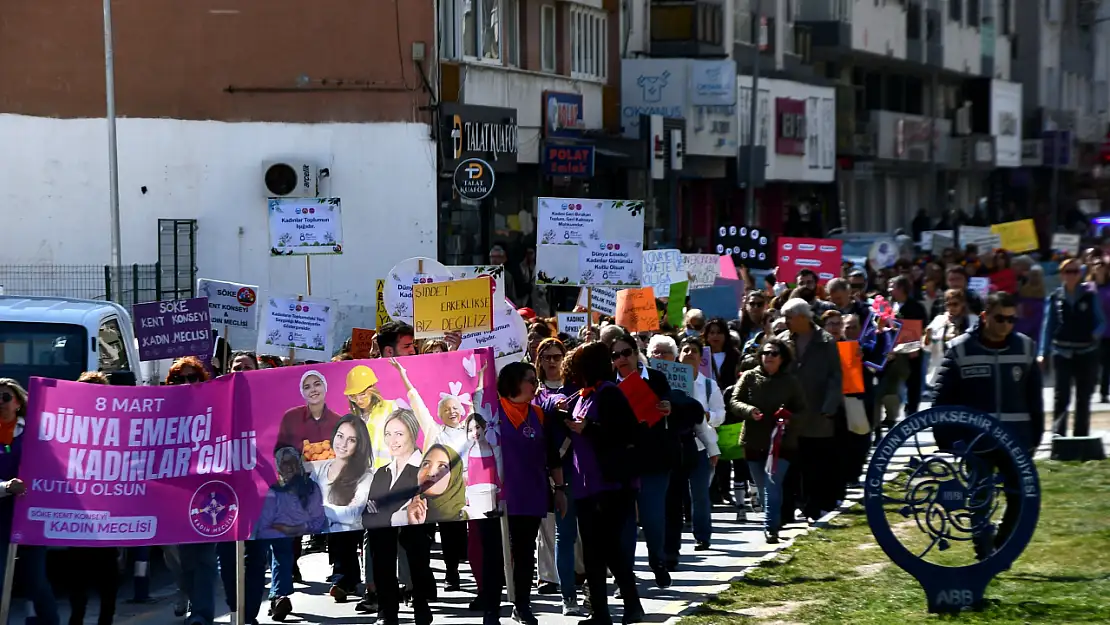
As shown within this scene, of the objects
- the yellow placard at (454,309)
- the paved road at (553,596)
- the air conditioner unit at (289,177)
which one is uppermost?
the air conditioner unit at (289,177)

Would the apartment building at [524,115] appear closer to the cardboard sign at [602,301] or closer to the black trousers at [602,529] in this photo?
the cardboard sign at [602,301]

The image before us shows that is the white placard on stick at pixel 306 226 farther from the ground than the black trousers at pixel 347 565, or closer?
farther from the ground

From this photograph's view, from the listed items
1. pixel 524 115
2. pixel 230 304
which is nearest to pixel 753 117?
pixel 524 115

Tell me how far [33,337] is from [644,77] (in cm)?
2899

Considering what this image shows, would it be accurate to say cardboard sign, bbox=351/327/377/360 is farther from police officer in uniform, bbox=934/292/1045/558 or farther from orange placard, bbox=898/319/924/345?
orange placard, bbox=898/319/924/345

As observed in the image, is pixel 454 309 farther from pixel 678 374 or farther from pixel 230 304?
pixel 230 304

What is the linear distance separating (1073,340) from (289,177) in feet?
54.0

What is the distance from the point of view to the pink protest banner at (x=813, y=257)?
2445cm

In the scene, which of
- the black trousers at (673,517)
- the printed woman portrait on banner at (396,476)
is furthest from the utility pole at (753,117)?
the printed woman portrait on banner at (396,476)

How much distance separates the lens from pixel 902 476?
41.7 feet

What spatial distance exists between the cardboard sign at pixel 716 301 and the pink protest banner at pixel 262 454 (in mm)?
12489

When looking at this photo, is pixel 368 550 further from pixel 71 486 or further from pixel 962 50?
pixel 962 50

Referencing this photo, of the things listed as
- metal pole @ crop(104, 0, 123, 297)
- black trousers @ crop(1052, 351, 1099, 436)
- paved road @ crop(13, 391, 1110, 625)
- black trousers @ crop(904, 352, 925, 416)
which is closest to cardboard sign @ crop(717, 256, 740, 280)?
black trousers @ crop(904, 352, 925, 416)

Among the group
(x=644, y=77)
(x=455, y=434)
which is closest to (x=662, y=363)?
(x=455, y=434)
